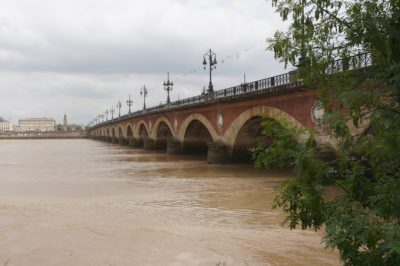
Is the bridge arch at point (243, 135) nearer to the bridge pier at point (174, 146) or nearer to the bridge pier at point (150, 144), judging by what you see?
the bridge pier at point (174, 146)

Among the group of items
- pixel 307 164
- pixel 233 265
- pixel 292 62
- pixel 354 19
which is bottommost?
pixel 233 265

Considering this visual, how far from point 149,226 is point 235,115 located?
1698 cm

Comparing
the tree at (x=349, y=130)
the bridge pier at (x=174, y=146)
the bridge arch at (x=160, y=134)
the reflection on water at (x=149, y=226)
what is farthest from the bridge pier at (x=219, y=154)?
the tree at (x=349, y=130)

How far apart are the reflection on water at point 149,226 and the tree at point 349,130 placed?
4.00 meters

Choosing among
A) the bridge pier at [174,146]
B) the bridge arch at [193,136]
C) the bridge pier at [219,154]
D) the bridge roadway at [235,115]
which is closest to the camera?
the bridge roadway at [235,115]

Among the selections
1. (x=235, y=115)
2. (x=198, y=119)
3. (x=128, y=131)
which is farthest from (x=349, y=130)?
(x=128, y=131)

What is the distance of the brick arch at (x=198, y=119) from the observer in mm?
30737

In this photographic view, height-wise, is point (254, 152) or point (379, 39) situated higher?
point (379, 39)

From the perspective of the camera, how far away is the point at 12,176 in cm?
2300

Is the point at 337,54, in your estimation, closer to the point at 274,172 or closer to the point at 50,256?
the point at 50,256

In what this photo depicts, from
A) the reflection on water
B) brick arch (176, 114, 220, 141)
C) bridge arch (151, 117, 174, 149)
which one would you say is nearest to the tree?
the reflection on water

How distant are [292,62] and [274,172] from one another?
20385mm

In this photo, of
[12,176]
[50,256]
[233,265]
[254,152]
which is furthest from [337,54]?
[12,176]

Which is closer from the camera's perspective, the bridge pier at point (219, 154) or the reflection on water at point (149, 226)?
the reflection on water at point (149, 226)
